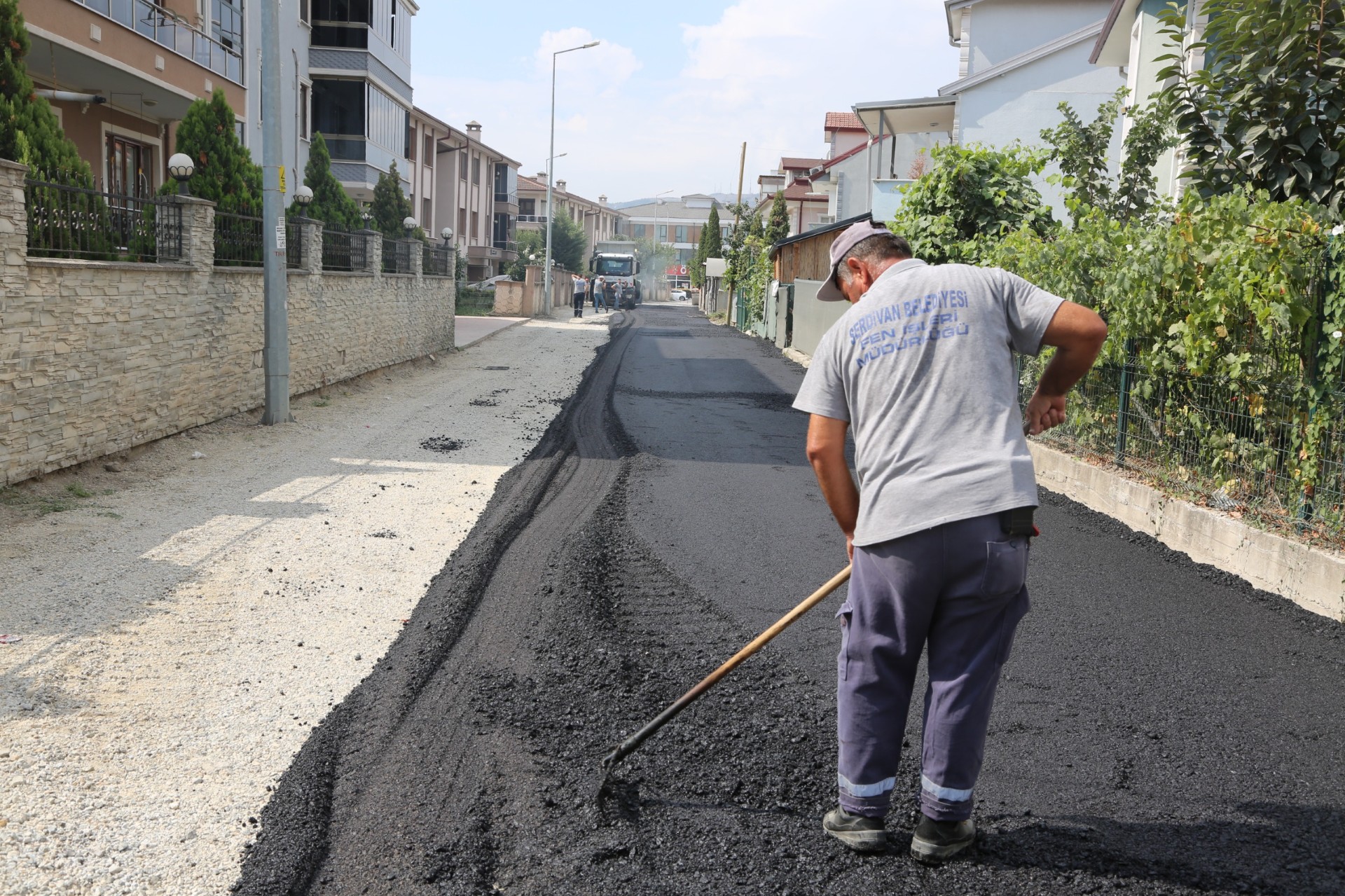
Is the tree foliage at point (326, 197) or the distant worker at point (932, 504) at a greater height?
the tree foliage at point (326, 197)

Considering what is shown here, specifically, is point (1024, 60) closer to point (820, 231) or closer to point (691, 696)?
point (820, 231)

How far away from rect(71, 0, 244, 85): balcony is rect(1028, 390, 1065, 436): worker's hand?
16.4 m

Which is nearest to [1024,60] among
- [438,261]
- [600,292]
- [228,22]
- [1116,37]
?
[1116,37]

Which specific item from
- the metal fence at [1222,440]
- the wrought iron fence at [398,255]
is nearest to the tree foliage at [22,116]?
the wrought iron fence at [398,255]

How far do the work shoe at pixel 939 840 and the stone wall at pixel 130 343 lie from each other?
7142 millimetres

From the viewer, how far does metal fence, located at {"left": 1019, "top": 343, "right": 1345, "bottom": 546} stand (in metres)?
6.31

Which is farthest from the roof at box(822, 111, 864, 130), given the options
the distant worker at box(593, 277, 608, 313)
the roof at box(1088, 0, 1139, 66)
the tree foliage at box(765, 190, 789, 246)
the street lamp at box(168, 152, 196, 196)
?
the street lamp at box(168, 152, 196, 196)

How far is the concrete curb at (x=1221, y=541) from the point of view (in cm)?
597

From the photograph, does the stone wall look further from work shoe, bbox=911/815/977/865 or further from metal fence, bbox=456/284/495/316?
metal fence, bbox=456/284/495/316

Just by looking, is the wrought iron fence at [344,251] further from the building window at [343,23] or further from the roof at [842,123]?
the roof at [842,123]

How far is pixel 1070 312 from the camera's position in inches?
126

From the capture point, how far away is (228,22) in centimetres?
2247

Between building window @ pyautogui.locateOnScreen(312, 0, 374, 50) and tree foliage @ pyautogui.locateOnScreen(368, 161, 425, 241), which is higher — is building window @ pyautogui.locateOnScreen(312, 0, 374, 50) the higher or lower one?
the higher one

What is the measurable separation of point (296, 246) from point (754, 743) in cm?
1283
